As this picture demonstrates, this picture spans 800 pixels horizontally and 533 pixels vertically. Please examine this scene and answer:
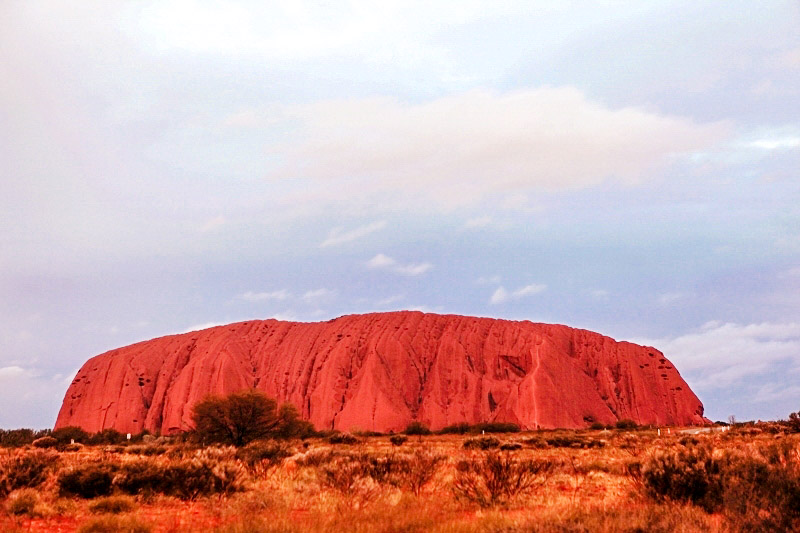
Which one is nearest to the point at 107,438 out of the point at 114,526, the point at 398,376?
the point at 398,376

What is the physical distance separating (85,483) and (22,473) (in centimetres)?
159

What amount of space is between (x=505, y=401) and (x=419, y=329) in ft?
61.8

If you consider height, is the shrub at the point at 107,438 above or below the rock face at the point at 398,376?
below

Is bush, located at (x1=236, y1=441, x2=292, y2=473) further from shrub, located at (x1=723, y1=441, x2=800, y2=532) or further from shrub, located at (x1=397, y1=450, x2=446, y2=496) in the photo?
shrub, located at (x1=723, y1=441, x2=800, y2=532)

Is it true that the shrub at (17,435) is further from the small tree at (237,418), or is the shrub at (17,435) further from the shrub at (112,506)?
the shrub at (112,506)

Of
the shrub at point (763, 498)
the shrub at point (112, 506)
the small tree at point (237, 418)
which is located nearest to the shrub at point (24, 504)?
the shrub at point (112, 506)

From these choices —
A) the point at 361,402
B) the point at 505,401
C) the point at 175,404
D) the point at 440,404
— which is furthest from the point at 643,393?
the point at 175,404

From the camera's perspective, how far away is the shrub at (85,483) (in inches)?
511

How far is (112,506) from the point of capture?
1148 centimetres

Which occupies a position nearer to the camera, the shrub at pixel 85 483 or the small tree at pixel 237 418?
the shrub at pixel 85 483

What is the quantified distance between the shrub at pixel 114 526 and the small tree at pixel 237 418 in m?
28.2

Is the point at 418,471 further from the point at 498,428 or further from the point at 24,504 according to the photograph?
the point at 498,428

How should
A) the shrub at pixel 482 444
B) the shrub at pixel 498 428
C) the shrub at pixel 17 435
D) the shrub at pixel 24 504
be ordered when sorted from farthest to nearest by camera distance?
the shrub at pixel 498 428 < the shrub at pixel 17 435 < the shrub at pixel 482 444 < the shrub at pixel 24 504

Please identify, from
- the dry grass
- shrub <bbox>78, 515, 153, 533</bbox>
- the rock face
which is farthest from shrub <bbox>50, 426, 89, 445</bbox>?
shrub <bbox>78, 515, 153, 533</bbox>
